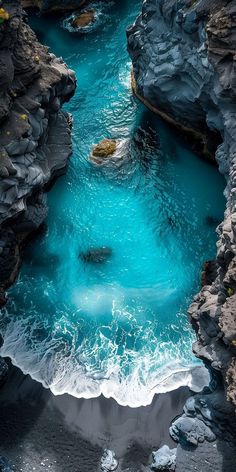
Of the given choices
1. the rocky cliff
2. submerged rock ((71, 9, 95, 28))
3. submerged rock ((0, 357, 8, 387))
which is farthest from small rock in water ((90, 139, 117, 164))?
submerged rock ((0, 357, 8, 387))

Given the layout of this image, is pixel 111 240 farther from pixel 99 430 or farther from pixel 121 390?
pixel 99 430

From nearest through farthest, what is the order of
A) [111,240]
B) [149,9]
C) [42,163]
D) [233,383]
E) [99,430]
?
[233,383] < [99,430] < [42,163] < [111,240] < [149,9]

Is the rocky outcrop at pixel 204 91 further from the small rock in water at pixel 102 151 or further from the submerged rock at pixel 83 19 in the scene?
the submerged rock at pixel 83 19

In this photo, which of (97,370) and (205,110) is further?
(205,110)

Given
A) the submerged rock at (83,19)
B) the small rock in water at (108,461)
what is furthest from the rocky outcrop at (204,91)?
the submerged rock at (83,19)

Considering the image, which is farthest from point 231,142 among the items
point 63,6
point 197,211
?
point 63,6

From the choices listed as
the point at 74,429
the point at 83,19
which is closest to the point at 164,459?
the point at 74,429

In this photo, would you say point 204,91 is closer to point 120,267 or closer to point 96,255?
point 120,267
